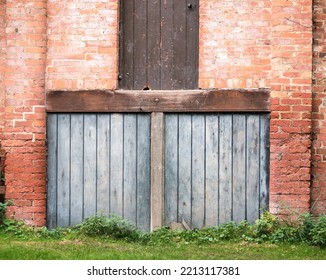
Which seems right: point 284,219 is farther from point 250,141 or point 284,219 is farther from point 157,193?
point 157,193

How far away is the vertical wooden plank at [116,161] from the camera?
9.69 meters

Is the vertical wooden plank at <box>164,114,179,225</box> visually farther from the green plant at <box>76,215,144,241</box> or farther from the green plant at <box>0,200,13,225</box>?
the green plant at <box>0,200,13,225</box>

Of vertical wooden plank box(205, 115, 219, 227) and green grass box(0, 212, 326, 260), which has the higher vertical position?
vertical wooden plank box(205, 115, 219, 227)

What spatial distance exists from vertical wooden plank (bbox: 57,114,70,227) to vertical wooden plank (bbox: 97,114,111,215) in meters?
0.42

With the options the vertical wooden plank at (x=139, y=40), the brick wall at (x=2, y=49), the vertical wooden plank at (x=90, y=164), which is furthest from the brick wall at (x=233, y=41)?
the brick wall at (x=2, y=49)

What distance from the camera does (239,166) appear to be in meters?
9.54

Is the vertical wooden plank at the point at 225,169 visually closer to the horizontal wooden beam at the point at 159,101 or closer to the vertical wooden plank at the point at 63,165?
the horizontal wooden beam at the point at 159,101

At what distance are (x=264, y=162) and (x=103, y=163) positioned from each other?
2.14 metres

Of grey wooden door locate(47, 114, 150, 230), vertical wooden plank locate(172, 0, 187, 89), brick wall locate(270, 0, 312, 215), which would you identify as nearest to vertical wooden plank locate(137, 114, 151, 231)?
grey wooden door locate(47, 114, 150, 230)

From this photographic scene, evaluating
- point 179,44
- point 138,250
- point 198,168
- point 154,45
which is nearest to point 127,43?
point 154,45

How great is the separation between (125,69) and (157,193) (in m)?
1.72

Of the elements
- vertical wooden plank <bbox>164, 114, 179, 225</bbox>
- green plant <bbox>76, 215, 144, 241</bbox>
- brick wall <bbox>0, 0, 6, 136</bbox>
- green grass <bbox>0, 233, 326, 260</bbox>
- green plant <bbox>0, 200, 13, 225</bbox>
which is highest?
brick wall <bbox>0, 0, 6, 136</bbox>

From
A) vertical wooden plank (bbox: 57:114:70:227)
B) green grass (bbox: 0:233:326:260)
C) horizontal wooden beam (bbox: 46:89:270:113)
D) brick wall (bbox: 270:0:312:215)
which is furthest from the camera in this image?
vertical wooden plank (bbox: 57:114:70:227)

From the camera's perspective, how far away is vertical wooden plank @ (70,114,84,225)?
9.73 m
